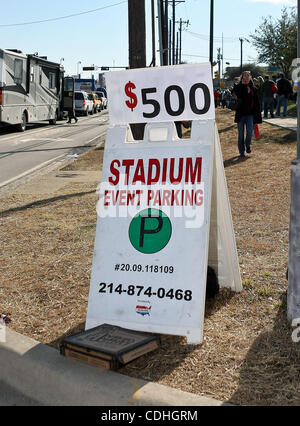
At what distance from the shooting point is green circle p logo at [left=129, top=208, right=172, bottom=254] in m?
4.04

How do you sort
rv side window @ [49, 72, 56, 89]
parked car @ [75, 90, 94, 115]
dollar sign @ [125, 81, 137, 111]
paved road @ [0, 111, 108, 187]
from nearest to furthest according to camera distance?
dollar sign @ [125, 81, 137, 111] < paved road @ [0, 111, 108, 187] < rv side window @ [49, 72, 56, 89] < parked car @ [75, 90, 94, 115]

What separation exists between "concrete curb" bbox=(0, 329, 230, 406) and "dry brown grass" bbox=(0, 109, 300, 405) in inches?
6.0

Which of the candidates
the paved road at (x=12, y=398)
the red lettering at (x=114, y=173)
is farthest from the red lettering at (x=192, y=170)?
the paved road at (x=12, y=398)

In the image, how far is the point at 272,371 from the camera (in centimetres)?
340

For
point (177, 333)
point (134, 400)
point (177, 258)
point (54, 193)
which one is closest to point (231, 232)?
point (177, 258)

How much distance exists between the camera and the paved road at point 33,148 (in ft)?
47.3

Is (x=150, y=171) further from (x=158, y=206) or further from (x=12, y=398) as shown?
(x=12, y=398)

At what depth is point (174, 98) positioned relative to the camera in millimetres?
4191

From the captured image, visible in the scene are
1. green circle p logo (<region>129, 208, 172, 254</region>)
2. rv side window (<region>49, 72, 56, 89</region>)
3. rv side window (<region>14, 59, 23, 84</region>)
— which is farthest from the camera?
rv side window (<region>49, 72, 56, 89</region>)

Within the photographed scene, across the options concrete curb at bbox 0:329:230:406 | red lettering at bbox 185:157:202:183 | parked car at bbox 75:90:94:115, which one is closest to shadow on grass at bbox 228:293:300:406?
concrete curb at bbox 0:329:230:406

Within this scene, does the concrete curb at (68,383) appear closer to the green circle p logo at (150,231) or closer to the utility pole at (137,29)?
the green circle p logo at (150,231)

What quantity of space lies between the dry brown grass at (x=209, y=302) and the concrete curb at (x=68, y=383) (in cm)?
15

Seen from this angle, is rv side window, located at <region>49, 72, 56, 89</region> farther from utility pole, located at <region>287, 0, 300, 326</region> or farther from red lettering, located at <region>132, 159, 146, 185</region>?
utility pole, located at <region>287, 0, 300, 326</region>

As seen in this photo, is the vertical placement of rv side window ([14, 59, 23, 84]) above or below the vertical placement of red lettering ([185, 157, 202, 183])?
above
